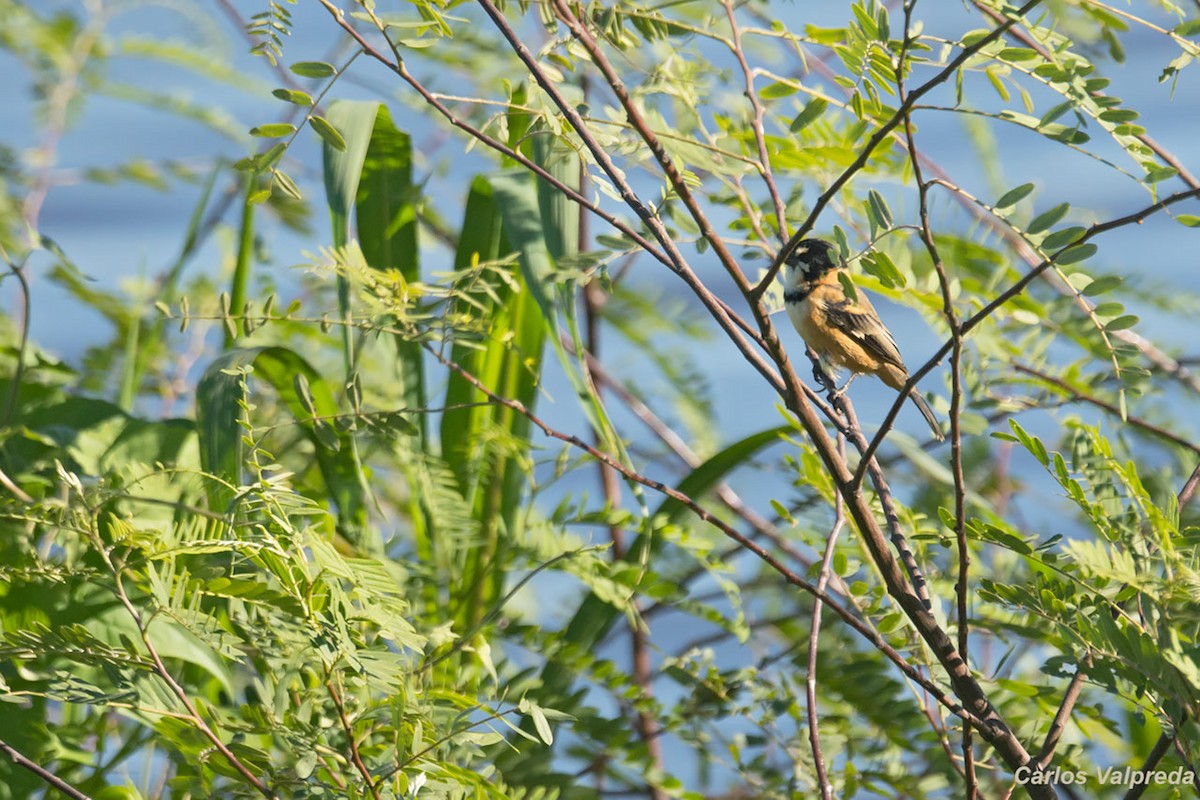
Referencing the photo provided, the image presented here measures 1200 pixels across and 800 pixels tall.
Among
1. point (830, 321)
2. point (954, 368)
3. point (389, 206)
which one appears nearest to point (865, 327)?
point (830, 321)

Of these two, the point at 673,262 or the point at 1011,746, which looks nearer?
the point at 1011,746

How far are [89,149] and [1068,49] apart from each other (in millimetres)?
3509

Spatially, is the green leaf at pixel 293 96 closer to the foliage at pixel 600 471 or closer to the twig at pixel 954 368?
the foliage at pixel 600 471

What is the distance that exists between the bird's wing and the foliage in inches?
12.1

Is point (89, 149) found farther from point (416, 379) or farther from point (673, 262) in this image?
point (673, 262)

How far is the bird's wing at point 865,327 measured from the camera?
2604 millimetres

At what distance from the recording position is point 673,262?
1160 mm

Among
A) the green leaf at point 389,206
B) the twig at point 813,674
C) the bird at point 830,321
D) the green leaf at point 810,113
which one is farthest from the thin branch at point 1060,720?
the bird at point 830,321

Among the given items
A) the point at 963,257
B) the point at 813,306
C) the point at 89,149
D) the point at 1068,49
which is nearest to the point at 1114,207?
the point at 813,306

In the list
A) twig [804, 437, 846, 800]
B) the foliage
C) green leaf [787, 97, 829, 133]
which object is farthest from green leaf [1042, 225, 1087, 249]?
twig [804, 437, 846, 800]

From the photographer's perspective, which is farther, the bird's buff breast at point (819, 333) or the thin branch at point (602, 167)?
the bird's buff breast at point (819, 333)

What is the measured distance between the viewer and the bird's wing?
2604mm

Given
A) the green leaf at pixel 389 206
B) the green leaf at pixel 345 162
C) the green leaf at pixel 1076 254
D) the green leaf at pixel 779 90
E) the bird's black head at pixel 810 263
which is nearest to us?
the green leaf at pixel 1076 254

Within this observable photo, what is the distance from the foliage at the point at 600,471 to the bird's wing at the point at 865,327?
31 cm
